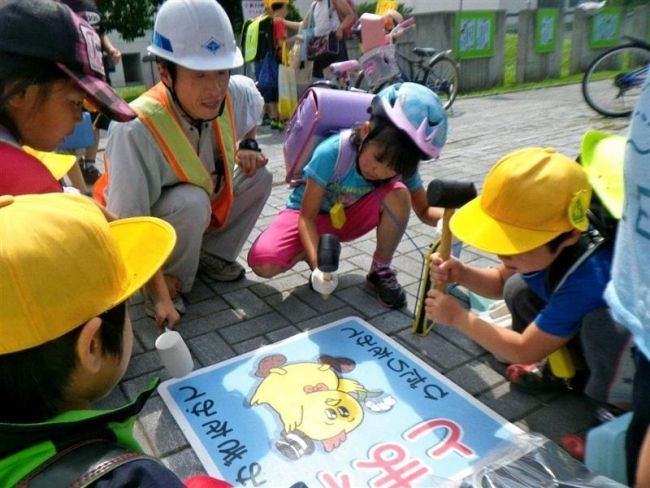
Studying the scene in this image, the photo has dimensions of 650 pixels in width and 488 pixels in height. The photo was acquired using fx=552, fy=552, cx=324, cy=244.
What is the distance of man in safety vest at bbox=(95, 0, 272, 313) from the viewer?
6.93 feet

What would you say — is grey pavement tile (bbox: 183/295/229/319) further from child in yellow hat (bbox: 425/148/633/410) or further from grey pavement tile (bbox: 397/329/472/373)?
child in yellow hat (bbox: 425/148/633/410)

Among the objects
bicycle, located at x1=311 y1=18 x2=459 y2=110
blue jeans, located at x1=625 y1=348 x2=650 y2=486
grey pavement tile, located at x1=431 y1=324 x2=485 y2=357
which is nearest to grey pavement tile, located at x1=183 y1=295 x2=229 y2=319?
grey pavement tile, located at x1=431 y1=324 x2=485 y2=357

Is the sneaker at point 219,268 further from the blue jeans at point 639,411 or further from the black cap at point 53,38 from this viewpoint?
the blue jeans at point 639,411

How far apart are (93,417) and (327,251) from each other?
4.25ft

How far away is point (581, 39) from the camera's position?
11.7 metres

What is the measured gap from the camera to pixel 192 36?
2.09m

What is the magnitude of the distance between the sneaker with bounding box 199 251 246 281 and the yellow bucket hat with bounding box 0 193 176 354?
1780mm

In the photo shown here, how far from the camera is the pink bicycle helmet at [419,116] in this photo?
2.07 m

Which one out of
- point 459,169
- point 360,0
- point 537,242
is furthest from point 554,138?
point 360,0

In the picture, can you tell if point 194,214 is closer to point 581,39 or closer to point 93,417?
point 93,417

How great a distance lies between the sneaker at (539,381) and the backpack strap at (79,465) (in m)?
1.37

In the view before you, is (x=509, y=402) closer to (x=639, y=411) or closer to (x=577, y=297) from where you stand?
(x=577, y=297)

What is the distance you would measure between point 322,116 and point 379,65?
14.8 feet

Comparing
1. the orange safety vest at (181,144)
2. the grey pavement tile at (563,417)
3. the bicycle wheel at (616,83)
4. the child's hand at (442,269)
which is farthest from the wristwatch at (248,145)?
the bicycle wheel at (616,83)
